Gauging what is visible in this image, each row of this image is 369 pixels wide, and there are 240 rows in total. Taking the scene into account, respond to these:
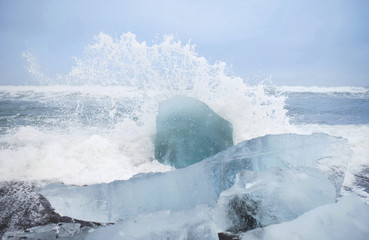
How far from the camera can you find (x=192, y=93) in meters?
4.41

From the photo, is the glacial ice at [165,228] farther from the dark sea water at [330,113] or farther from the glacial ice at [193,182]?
the dark sea water at [330,113]

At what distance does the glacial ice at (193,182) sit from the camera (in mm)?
1740

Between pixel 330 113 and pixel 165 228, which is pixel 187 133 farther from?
pixel 330 113

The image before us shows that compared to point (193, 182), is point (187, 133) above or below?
above

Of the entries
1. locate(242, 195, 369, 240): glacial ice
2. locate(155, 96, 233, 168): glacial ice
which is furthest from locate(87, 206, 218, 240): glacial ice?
locate(155, 96, 233, 168): glacial ice

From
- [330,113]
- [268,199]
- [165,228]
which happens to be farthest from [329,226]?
[330,113]

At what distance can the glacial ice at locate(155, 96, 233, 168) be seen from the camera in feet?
11.1

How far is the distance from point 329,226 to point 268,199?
0.40 metres

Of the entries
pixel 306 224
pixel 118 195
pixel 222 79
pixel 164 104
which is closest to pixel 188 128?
pixel 164 104

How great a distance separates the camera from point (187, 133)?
3.51m

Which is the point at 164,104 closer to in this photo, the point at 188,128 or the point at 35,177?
the point at 188,128

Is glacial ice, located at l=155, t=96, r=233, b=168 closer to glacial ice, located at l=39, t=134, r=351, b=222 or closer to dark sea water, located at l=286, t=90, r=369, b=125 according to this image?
glacial ice, located at l=39, t=134, r=351, b=222

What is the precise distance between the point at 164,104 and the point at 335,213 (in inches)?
124

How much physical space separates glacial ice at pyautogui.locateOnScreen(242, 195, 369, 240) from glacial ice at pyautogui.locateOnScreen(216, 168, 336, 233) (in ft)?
0.67
